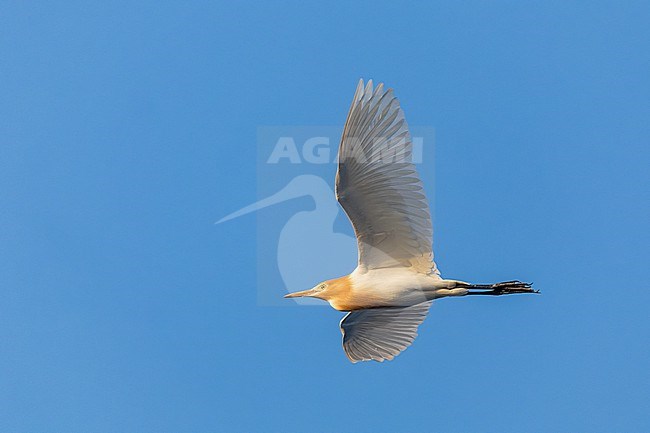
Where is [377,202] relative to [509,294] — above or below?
above

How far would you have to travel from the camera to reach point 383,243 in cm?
1477

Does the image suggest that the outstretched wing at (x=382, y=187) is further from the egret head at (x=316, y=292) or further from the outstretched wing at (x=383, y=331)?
the outstretched wing at (x=383, y=331)

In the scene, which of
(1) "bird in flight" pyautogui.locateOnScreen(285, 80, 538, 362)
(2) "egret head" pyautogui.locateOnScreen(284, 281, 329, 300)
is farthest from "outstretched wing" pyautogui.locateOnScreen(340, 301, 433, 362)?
(2) "egret head" pyautogui.locateOnScreen(284, 281, 329, 300)

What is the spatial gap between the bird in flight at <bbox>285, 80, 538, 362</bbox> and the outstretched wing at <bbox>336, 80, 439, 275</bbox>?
0.05 ft

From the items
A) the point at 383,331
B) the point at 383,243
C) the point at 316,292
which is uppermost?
the point at 383,243

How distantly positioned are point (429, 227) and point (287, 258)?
186 inches

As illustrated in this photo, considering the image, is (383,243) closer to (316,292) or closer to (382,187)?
(382,187)

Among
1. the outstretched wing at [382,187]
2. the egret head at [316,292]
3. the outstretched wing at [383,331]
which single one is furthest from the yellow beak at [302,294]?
the outstretched wing at [382,187]

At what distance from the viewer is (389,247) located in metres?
14.8

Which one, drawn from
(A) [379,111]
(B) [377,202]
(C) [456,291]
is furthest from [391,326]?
(A) [379,111]

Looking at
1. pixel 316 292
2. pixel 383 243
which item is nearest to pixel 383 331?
pixel 316 292

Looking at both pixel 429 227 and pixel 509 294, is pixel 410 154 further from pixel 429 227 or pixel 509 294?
pixel 509 294

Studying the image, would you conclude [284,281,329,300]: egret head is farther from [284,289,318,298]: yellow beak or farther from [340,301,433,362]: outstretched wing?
[340,301,433,362]: outstretched wing

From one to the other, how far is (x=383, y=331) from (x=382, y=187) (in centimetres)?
347
